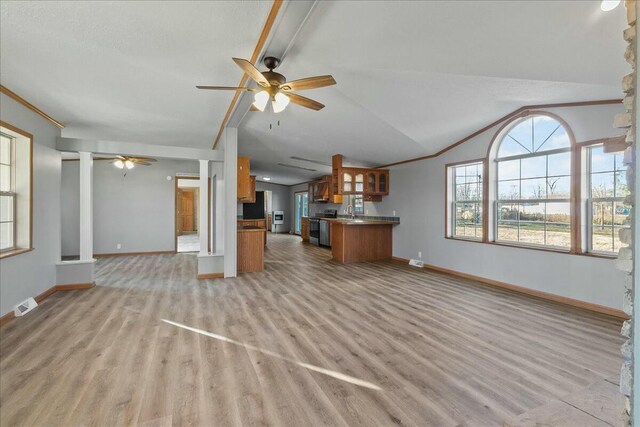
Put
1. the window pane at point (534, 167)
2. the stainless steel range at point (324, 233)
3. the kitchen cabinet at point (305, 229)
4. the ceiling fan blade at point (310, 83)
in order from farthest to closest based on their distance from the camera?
the kitchen cabinet at point (305, 229), the stainless steel range at point (324, 233), the window pane at point (534, 167), the ceiling fan blade at point (310, 83)

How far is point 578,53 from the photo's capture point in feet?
7.47

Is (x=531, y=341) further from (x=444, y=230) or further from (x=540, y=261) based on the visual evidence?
(x=444, y=230)

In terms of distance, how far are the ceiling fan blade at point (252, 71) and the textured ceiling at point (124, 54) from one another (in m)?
0.24

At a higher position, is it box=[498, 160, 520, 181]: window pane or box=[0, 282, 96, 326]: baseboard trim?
box=[498, 160, 520, 181]: window pane

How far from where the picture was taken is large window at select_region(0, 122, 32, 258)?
3.32 m

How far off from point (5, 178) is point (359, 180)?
599cm

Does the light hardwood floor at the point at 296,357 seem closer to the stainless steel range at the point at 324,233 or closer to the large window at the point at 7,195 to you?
the large window at the point at 7,195

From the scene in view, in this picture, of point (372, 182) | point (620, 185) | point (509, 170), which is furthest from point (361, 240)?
point (620, 185)

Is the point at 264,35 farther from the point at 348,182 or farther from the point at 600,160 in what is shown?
the point at 348,182

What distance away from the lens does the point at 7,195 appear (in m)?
3.33

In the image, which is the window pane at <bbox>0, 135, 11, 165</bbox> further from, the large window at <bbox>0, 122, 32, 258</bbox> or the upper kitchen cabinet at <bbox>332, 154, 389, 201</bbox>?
the upper kitchen cabinet at <bbox>332, 154, 389, 201</bbox>

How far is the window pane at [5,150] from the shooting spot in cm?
328

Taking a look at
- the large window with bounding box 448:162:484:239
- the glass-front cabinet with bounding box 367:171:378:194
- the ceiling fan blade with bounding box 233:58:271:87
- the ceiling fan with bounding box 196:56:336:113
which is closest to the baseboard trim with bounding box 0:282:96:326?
the ceiling fan with bounding box 196:56:336:113

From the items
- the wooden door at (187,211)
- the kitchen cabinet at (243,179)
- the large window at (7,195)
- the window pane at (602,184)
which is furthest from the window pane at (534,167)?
the wooden door at (187,211)
